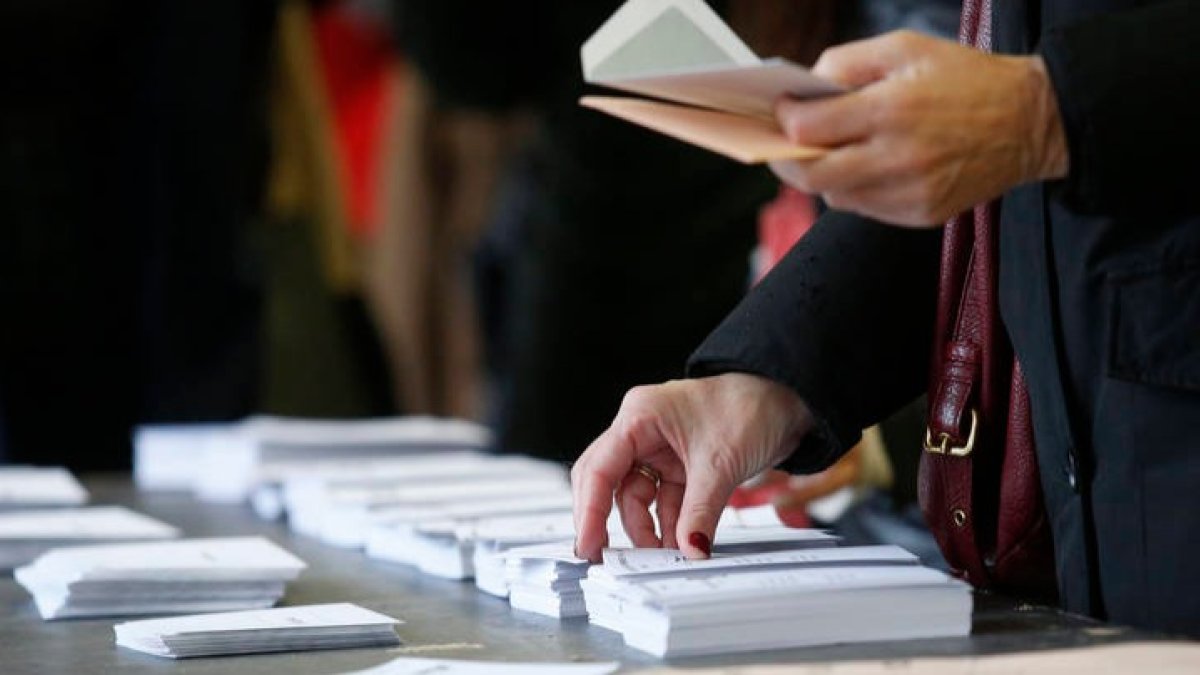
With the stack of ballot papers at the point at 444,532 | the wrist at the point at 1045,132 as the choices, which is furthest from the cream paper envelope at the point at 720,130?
the stack of ballot papers at the point at 444,532

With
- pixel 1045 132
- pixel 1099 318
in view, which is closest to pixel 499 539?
pixel 1099 318

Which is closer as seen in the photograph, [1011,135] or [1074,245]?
[1011,135]

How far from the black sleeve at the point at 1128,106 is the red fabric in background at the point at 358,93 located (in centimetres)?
486

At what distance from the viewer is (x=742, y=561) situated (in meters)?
1.56

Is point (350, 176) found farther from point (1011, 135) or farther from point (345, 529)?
point (1011, 135)

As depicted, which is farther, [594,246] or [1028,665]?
[594,246]

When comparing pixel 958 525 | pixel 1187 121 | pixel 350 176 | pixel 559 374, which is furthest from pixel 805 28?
pixel 350 176

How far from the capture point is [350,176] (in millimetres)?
6426

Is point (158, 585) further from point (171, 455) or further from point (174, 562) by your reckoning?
point (171, 455)

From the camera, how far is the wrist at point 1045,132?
1326mm

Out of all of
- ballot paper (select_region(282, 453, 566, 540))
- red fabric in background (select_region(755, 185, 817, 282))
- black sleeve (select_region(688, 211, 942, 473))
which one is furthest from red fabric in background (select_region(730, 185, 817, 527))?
black sleeve (select_region(688, 211, 942, 473))

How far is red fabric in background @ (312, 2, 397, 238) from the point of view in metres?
6.17

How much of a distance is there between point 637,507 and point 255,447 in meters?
1.23

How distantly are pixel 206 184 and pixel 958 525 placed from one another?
2818 mm
